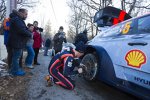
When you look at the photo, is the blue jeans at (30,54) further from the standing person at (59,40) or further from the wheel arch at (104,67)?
the wheel arch at (104,67)

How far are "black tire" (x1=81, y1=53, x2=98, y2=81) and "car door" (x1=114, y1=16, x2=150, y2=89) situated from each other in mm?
807

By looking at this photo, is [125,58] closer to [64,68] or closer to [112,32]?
[112,32]

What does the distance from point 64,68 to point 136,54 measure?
1796 mm

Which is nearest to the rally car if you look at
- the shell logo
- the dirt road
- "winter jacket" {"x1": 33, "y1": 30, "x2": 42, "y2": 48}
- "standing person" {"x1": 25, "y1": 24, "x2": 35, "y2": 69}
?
the shell logo

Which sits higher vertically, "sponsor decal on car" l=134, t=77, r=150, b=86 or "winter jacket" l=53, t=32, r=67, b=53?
"winter jacket" l=53, t=32, r=67, b=53

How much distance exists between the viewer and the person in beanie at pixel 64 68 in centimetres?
501

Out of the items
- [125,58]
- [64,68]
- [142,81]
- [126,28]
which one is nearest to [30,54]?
[64,68]

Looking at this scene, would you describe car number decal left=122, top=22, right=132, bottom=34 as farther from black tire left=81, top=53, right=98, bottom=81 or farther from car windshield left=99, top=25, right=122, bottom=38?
black tire left=81, top=53, right=98, bottom=81

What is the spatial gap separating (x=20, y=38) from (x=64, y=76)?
1541 mm

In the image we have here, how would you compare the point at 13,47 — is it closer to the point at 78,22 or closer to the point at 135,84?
the point at 135,84

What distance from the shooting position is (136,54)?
12.1 feet

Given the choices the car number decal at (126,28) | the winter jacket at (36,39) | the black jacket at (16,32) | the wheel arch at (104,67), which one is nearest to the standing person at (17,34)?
the black jacket at (16,32)

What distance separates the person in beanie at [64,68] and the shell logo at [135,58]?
1477mm

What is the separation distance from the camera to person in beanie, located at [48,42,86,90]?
16.4ft
